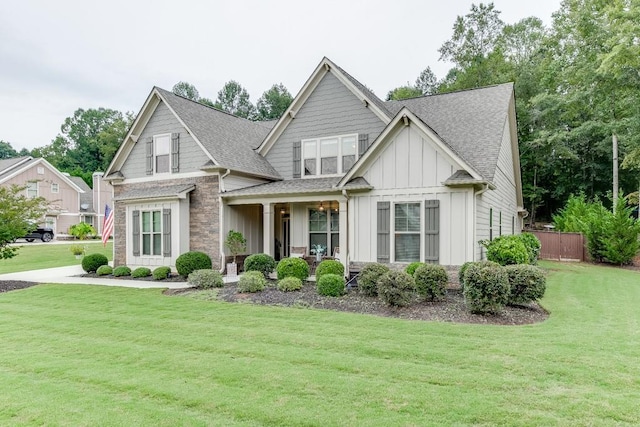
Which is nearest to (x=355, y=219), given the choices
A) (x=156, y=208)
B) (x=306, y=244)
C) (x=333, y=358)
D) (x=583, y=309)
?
(x=306, y=244)

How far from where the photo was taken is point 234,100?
2251 inches

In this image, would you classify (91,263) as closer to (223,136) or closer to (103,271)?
(103,271)

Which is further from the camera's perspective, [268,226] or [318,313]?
[268,226]

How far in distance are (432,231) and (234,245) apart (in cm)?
670

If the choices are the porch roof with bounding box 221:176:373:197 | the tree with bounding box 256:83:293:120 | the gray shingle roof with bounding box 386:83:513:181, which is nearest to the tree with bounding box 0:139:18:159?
the tree with bounding box 256:83:293:120

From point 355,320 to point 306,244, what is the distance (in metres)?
7.31

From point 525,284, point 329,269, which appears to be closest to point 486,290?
point 525,284

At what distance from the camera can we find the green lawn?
356 centimetres

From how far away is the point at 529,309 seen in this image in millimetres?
7652

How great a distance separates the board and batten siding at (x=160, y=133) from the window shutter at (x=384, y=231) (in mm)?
6795

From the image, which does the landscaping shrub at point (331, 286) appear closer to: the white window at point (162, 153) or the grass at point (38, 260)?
the white window at point (162, 153)

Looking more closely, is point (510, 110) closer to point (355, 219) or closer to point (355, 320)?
point (355, 219)

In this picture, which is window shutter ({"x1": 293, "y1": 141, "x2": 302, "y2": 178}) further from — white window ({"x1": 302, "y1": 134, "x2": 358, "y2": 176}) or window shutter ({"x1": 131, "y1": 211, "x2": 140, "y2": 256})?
window shutter ({"x1": 131, "y1": 211, "x2": 140, "y2": 256})

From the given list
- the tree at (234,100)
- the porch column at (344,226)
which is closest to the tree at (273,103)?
the tree at (234,100)
